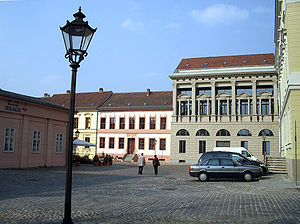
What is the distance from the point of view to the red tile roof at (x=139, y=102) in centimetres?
5397

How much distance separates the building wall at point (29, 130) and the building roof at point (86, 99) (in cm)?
2792

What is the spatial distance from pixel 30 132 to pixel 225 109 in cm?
3073

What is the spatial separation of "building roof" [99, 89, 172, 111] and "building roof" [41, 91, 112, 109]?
1.43 meters

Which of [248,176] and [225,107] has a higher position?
[225,107]

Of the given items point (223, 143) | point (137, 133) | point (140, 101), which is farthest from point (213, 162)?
point (140, 101)

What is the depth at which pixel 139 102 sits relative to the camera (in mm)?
56156

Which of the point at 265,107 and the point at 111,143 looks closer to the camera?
the point at 265,107

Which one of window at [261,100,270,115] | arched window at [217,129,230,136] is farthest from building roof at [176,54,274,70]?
arched window at [217,129,230,136]

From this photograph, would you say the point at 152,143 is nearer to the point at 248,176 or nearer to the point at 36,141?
the point at 36,141

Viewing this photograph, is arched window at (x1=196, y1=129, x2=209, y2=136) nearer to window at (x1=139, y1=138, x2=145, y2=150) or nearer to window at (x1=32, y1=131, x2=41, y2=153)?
window at (x1=139, y1=138, x2=145, y2=150)

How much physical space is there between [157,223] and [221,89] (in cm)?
4357

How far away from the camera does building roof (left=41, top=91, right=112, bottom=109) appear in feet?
193

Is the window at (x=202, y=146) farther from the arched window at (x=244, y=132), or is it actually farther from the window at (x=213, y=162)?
the window at (x=213, y=162)

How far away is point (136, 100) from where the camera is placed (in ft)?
187
